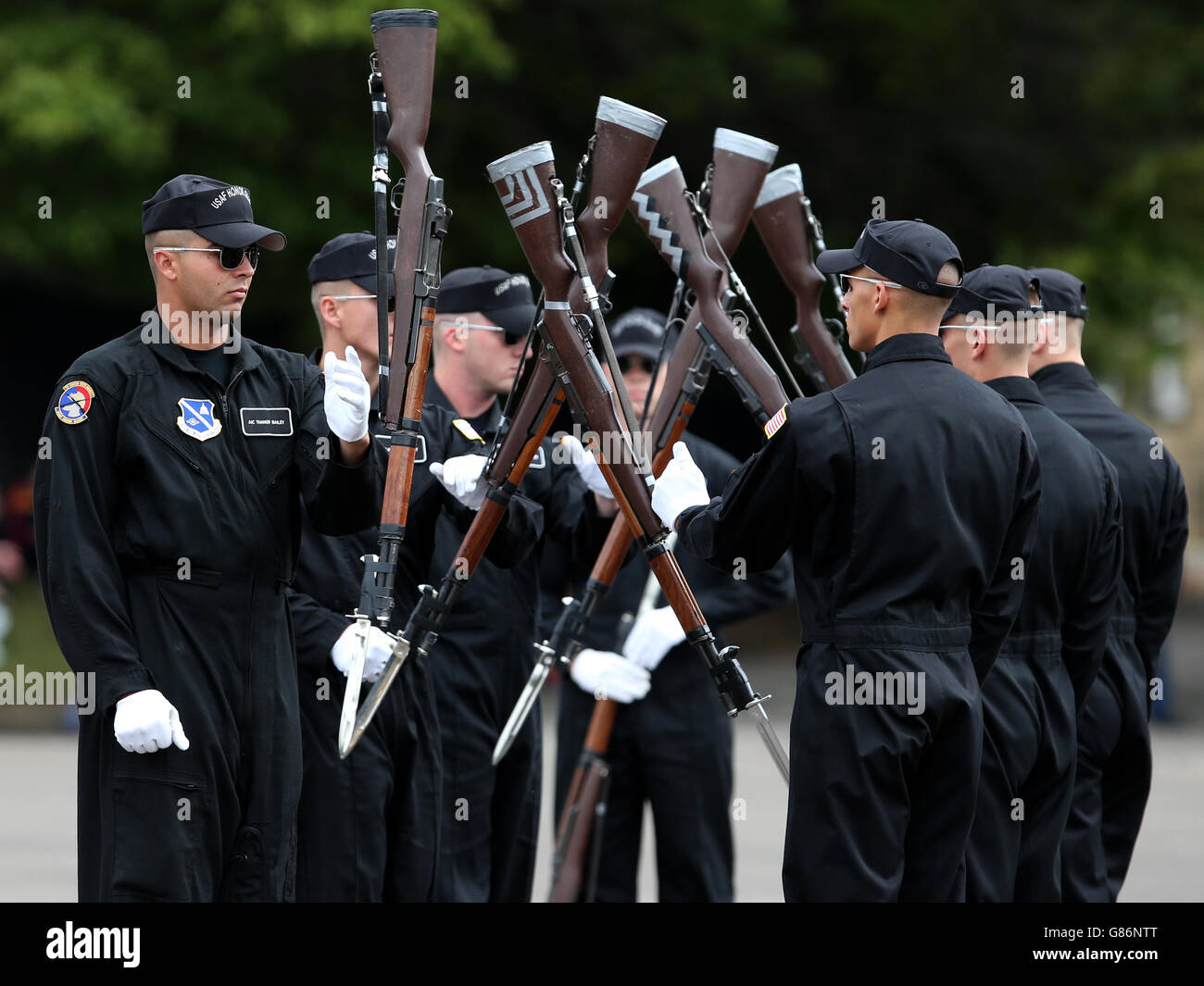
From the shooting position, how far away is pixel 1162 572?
572 cm

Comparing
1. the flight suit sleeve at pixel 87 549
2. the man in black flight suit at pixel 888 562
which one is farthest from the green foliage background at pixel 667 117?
the man in black flight suit at pixel 888 562

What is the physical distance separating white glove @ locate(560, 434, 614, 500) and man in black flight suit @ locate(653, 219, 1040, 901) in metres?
0.87

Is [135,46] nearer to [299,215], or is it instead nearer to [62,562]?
[299,215]

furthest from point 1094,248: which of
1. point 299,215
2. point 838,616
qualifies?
point 838,616

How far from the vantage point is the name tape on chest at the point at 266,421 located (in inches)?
165

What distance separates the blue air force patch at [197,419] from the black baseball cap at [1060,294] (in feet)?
9.40

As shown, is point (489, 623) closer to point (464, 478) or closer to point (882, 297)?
point (464, 478)

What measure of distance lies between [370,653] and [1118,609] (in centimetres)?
245

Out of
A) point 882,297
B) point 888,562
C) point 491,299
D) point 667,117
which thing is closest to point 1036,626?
point 888,562

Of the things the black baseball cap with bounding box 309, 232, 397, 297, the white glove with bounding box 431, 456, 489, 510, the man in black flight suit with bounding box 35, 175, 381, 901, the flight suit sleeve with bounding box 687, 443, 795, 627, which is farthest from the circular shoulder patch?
the flight suit sleeve with bounding box 687, 443, 795, 627

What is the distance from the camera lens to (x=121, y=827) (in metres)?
3.92

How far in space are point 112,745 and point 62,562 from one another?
427 millimetres

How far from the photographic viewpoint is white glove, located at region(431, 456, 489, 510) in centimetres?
467

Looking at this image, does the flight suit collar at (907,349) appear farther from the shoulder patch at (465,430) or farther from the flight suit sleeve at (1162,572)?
the flight suit sleeve at (1162,572)
